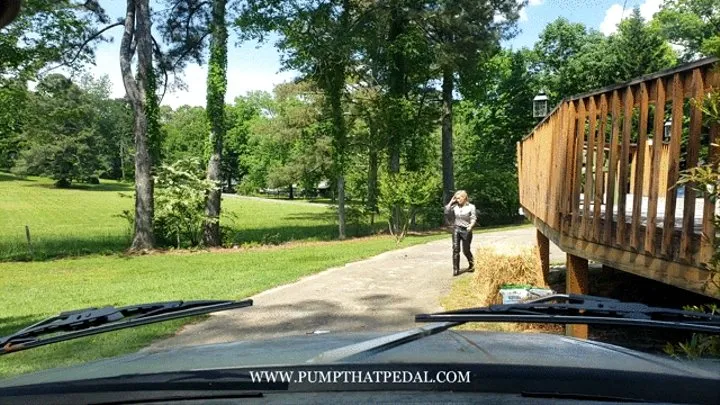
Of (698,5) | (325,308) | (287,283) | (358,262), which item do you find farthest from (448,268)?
(698,5)

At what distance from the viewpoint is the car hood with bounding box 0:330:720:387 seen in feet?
5.51

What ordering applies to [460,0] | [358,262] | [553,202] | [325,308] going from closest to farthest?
[553,202] → [325,308] → [358,262] → [460,0]

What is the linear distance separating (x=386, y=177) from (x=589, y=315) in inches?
975

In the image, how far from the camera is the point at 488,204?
35.2 m

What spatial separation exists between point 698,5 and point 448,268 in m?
48.1

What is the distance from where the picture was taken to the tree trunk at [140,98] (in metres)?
23.6

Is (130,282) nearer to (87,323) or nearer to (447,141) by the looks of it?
(87,323)

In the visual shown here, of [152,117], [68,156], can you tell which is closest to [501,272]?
[152,117]

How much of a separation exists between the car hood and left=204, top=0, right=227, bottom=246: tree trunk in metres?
22.6

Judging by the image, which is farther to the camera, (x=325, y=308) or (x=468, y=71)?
(x=468, y=71)

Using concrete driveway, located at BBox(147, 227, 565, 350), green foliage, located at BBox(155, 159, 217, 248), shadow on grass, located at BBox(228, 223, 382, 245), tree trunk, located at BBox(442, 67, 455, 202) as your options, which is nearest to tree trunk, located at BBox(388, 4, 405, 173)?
tree trunk, located at BBox(442, 67, 455, 202)

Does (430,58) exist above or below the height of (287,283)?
above

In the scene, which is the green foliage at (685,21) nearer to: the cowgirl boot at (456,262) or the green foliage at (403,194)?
the green foliage at (403,194)

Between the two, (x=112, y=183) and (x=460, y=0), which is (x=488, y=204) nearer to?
(x=460, y=0)
